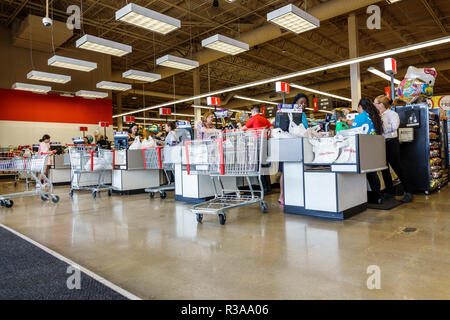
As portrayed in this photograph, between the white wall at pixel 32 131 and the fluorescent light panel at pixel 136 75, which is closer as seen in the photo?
the fluorescent light panel at pixel 136 75

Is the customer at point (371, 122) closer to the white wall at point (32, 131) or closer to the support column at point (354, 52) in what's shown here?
the support column at point (354, 52)

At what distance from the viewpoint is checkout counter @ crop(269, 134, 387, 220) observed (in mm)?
3049

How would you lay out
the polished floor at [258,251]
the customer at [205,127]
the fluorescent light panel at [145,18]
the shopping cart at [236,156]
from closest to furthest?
the polished floor at [258,251] → the shopping cart at [236,156] → the customer at [205,127] → the fluorescent light panel at [145,18]

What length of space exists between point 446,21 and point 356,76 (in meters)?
4.23

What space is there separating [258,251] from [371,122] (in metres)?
2.47

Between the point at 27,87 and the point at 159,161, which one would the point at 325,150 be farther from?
the point at 27,87

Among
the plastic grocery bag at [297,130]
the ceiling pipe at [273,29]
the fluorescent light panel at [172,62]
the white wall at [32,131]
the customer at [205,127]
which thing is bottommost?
the plastic grocery bag at [297,130]

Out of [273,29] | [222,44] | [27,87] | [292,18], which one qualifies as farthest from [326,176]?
[27,87]

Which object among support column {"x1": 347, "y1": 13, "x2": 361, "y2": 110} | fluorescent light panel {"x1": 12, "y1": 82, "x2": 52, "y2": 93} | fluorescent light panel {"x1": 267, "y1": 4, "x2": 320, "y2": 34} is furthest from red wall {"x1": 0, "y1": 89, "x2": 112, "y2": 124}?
support column {"x1": 347, "y1": 13, "x2": 361, "y2": 110}

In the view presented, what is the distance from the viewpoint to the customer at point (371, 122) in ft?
12.2

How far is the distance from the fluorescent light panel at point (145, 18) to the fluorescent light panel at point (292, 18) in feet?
6.58

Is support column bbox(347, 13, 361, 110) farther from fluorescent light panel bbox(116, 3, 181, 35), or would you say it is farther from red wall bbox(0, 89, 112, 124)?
red wall bbox(0, 89, 112, 124)

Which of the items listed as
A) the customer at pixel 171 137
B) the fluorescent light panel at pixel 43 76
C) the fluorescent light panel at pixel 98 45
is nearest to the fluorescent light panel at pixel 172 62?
the fluorescent light panel at pixel 98 45
